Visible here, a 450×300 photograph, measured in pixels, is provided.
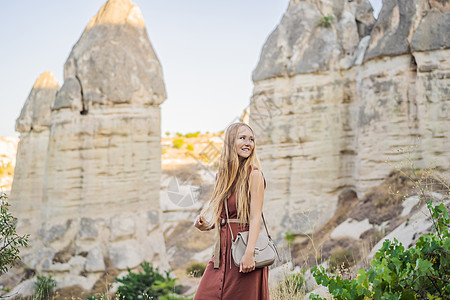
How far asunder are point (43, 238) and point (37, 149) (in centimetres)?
490

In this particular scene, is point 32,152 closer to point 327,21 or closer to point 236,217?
point 327,21

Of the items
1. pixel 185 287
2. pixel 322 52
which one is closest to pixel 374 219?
pixel 322 52

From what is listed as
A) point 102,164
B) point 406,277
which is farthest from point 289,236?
point 406,277

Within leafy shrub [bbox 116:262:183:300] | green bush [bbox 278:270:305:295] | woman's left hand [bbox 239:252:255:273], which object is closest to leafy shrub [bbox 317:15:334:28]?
leafy shrub [bbox 116:262:183:300]

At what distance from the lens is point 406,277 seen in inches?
77.0

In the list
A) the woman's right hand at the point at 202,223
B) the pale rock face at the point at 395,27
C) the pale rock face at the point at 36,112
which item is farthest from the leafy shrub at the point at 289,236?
the pale rock face at the point at 36,112

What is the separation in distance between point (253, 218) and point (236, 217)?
0.18 m

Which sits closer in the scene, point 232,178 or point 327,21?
point 232,178

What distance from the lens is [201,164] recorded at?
2548 centimetres

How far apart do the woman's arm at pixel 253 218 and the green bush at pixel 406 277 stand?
1.55ft

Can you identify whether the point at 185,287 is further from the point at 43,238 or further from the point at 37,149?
the point at 37,149

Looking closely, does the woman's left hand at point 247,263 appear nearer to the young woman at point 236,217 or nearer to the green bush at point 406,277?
the young woman at point 236,217

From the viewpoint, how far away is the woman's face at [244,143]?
9.32ft

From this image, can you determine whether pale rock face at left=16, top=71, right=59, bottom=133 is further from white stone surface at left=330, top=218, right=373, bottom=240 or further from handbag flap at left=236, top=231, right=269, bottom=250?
handbag flap at left=236, top=231, right=269, bottom=250
